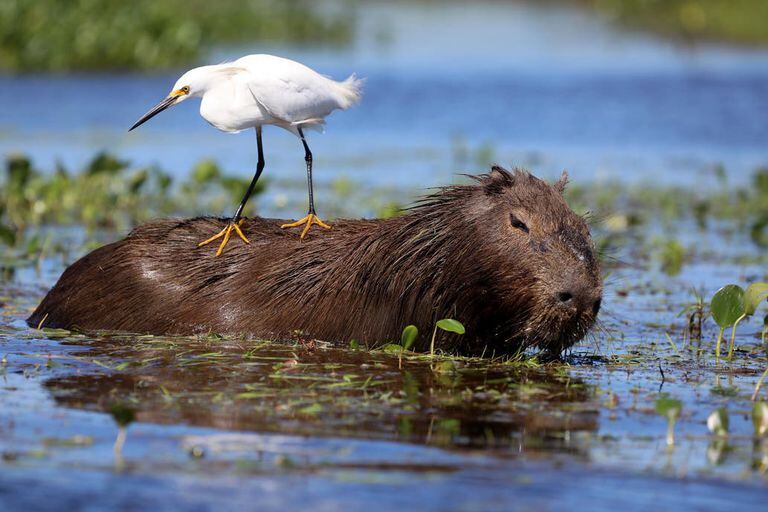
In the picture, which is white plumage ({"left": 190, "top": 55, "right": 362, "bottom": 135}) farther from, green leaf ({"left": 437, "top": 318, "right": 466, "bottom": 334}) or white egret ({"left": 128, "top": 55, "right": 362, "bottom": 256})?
green leaf ({"left": 437, "top": 318, "right": 466, "bottom": 334})

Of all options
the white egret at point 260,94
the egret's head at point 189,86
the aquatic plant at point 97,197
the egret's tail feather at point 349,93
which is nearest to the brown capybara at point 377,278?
the white egret at point 260,94

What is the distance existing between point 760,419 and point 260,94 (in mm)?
2803

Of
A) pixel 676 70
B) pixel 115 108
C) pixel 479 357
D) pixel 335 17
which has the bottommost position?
pixel 479 357

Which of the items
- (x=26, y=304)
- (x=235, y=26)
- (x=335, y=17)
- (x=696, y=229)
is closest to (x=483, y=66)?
(x=235, y=26)

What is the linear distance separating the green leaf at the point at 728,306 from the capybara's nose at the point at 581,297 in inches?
37.9

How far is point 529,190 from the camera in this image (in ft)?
20.0

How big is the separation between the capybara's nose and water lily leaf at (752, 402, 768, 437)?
1049 mm

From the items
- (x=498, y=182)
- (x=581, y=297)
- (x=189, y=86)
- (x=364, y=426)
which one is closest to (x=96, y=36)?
(x=189, y=86)

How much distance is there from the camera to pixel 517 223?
5984mm

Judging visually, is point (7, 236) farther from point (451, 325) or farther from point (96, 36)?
point (96, 36)

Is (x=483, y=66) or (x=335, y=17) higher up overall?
(x=335, y=17)

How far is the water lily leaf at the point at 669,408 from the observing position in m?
4.61

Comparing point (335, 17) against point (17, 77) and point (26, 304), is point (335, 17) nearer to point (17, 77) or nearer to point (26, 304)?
point (17, 77)

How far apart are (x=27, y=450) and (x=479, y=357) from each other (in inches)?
95.1
